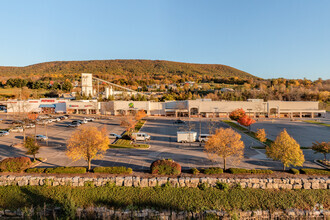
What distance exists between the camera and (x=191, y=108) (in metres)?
58.8

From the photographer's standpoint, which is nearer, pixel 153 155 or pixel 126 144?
pixel 153 155

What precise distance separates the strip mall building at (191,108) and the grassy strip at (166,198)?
43409 mm

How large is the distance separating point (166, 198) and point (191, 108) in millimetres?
45258

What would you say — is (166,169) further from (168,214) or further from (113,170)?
(113,170)

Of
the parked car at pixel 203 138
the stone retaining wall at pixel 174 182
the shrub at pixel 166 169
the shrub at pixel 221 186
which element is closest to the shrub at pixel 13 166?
the stone retaining wall at pixel 174 182

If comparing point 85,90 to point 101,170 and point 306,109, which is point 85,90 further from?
point 306,109

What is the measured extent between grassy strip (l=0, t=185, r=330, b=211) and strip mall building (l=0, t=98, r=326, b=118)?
43.4 meters

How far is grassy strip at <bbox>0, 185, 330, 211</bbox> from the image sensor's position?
47.0 feet

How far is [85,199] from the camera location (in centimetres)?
1477

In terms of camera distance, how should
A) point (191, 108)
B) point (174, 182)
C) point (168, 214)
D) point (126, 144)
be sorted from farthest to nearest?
1. point (191, 108)
2. point (126, 144)
3. point (174, 182)
4. point (168, 214)

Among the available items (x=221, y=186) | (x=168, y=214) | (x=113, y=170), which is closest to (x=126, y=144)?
(x=113, y=170)

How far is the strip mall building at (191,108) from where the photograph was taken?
59.1 metres

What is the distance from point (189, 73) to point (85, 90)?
122462mm

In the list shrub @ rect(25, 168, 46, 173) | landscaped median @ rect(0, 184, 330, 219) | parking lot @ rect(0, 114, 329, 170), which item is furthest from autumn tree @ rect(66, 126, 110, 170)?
landscaped median @ rect(0, 184, 330, 219)
